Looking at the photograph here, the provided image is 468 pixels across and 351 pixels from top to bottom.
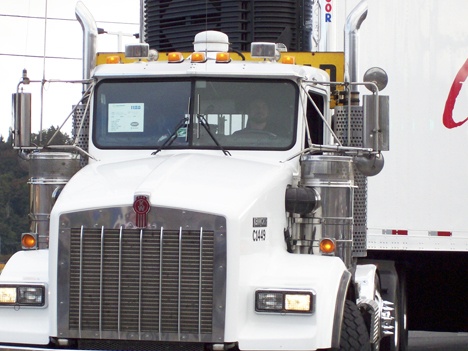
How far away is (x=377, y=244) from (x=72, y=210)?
5.34m

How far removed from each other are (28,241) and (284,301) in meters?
2.49

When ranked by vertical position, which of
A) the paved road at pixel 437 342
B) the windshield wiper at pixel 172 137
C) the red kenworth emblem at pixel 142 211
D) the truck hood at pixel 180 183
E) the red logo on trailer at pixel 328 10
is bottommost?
the paved road at pixel 437 342

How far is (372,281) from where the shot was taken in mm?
10008

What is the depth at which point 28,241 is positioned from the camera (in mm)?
9406

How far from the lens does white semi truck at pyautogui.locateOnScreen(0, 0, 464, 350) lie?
7.84 metres

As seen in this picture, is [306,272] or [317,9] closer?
[306,272]

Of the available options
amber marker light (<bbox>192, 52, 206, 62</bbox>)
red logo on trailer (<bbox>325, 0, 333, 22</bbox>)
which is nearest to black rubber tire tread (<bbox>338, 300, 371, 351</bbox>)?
amber marker light (<bbox>192, 52, 206, 62</bbox>)

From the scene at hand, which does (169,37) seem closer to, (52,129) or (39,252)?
(52,129)

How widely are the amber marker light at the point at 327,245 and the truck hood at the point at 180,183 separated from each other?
0.54 metres

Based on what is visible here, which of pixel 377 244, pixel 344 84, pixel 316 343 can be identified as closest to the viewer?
pixel 316 343

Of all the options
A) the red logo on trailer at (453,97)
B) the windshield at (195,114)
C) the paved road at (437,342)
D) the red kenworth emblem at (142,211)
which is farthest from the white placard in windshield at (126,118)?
the paved road at (437,342)

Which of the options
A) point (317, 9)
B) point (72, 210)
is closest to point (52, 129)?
point (72, 210)

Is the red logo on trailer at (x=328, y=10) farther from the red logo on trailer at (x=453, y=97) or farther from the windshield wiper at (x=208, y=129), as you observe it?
the windshield wiper at (x=208, y=129)

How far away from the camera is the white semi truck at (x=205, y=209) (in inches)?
309
